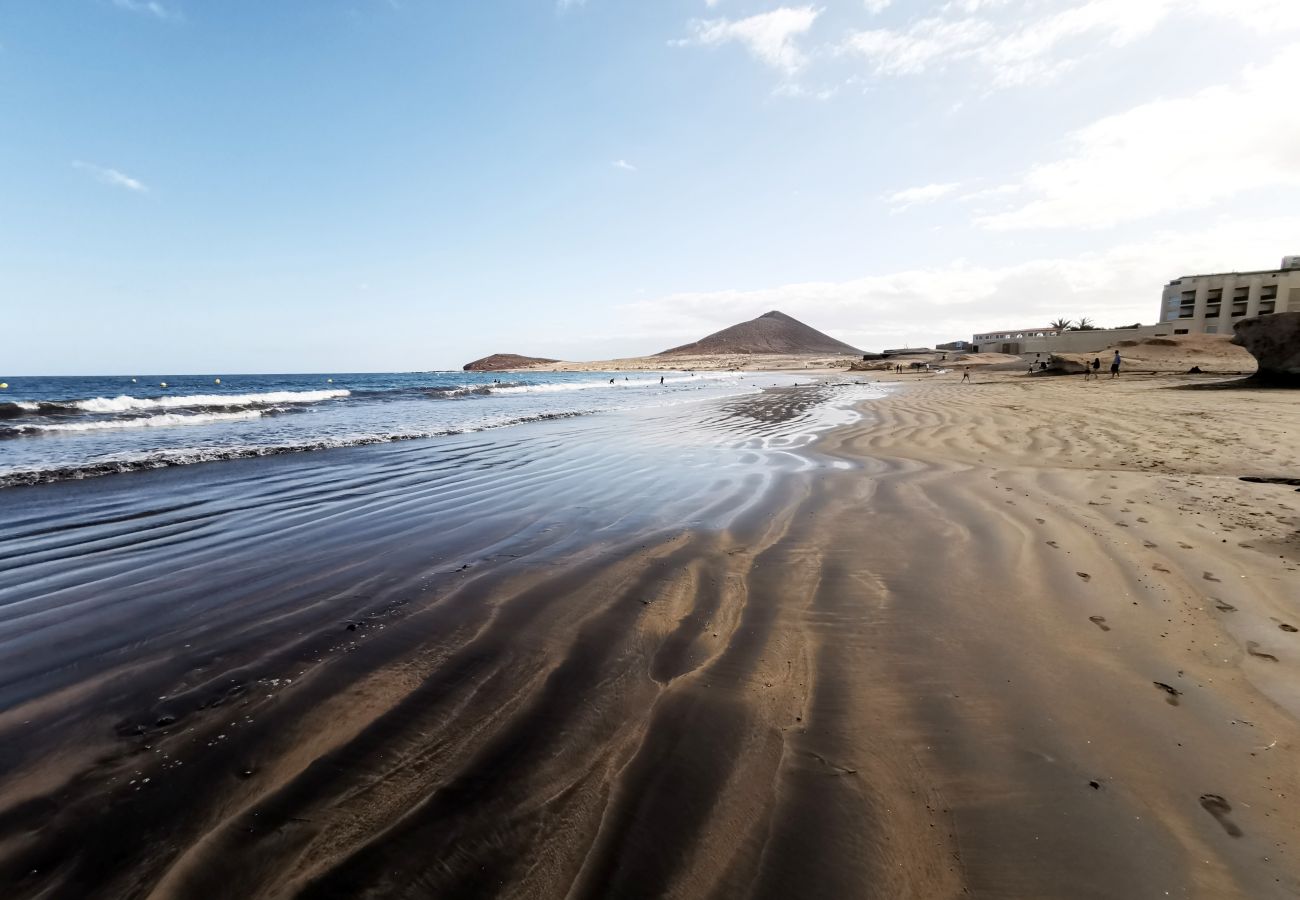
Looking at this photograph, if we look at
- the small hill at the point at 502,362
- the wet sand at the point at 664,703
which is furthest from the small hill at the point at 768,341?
the wet sand at the point at 664,703

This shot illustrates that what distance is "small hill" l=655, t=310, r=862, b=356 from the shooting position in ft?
426

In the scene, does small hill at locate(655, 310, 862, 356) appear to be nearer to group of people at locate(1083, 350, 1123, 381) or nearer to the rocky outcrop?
group of people at locate(1083, 350, 1123, 381)

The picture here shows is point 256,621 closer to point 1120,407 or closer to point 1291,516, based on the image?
point 1291,516

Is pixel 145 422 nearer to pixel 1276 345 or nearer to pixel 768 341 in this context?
pixel 1276 345

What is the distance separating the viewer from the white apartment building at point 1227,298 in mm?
49594

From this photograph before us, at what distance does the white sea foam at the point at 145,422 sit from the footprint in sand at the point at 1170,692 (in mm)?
20115

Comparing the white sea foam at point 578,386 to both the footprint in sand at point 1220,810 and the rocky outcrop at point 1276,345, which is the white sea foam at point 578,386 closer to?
the rocky outcrop at point 1276,345

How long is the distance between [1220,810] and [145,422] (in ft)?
70.6

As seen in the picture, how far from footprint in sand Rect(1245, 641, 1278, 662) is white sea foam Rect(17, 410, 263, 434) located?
20472 mm

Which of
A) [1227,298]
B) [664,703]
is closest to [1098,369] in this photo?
[664,703]

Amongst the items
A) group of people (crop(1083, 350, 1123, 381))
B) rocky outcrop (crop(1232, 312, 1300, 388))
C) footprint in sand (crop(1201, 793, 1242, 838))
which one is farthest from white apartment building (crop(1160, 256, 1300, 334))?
footprint in sand (crop(1201, 793, 1242, 838))

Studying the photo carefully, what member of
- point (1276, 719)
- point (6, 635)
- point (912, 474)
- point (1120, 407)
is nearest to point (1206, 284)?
point (1120, 407)

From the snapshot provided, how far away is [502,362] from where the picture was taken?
141875mm

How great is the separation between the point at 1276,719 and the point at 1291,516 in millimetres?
Result: 3611
